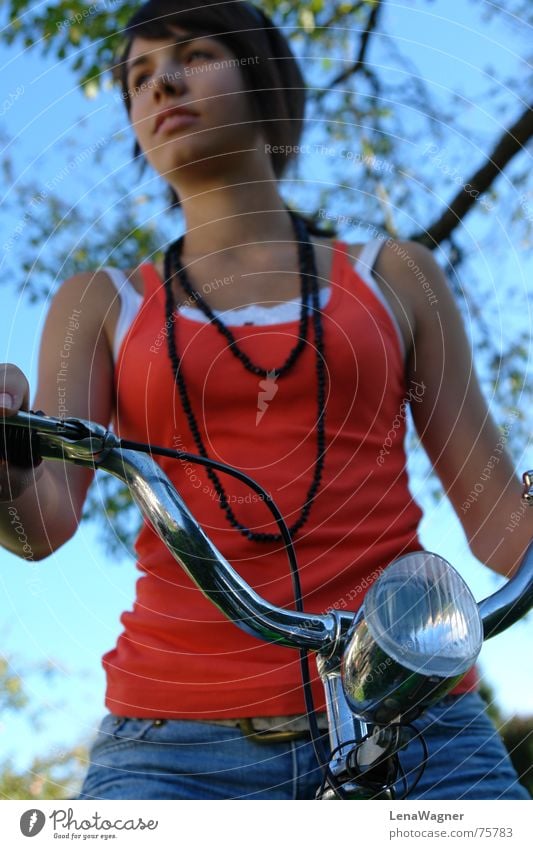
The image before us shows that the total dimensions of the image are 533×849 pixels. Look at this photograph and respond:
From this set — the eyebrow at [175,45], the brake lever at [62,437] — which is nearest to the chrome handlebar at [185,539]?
the brake lever at [62,437]

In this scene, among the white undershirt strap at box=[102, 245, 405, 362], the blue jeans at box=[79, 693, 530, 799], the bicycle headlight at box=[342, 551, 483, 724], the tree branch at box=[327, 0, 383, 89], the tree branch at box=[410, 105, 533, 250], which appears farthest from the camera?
the tree branch at box=[327, 0, 383, 89]

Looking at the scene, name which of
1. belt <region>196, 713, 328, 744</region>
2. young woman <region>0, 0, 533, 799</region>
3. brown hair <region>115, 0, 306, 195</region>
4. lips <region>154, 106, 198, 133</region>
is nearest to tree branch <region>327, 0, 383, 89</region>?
brown hair <region>115, 0, 306, 195</region>

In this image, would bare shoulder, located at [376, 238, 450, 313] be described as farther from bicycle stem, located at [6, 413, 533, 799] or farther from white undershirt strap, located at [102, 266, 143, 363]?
bicycle stem, located at [6, 413, 533, 799]

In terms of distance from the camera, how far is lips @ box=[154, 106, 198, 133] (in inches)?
39.8

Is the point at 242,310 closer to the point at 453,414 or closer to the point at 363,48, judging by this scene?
the point at 453,414

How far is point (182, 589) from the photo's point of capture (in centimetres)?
92

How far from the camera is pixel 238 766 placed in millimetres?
830

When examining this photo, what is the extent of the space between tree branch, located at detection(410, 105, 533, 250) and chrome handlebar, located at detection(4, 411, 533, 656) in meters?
1.43

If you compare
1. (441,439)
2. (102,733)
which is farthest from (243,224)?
(102,733)

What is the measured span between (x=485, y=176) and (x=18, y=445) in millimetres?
1645

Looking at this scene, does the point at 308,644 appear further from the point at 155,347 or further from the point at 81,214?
the point at 81,214

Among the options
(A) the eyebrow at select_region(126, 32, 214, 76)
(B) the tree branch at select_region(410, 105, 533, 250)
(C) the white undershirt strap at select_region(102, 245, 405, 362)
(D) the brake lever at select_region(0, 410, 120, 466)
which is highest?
(B) the tree branch at select_region(410, 105, 533, 250)

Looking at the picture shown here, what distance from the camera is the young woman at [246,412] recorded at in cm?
85
